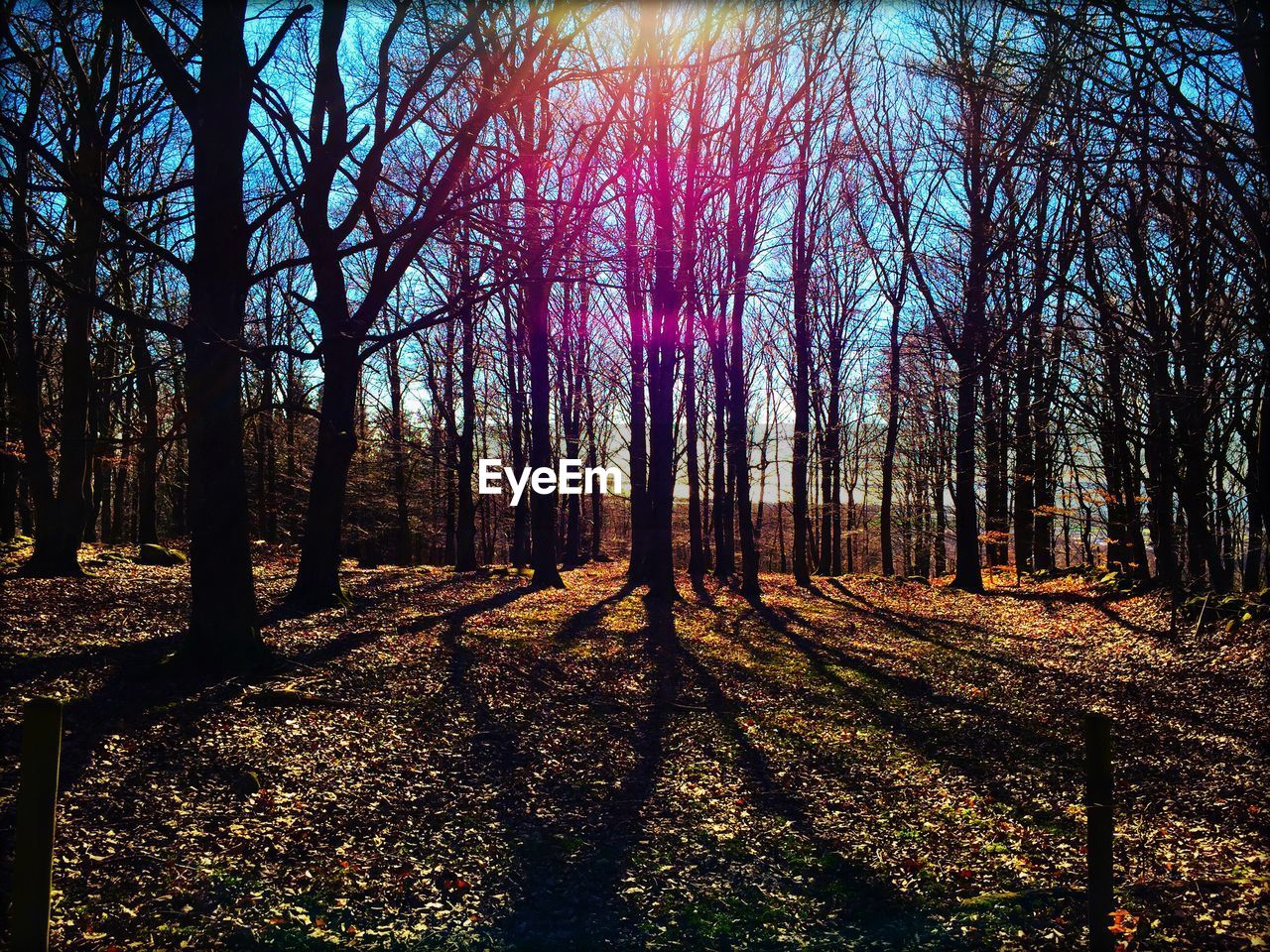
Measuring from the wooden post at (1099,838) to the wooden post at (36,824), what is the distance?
4.24 meters

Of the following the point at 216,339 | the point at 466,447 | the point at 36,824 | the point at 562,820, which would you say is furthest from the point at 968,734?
the point at 466,447

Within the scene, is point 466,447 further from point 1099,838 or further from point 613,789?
point 1099,838

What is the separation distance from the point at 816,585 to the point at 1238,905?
17.8m

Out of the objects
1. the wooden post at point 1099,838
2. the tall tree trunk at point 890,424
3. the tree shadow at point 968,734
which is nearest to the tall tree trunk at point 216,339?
the tree shadow at point 968,734

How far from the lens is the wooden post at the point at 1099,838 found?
142 inches

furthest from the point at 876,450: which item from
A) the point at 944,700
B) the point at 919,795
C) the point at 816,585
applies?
the point at 919,795

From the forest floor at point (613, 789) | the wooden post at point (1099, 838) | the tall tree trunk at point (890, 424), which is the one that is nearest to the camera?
the wooden post at point (1099, 838)

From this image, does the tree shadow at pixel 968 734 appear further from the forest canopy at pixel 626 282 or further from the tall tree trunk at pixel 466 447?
the tall tree trunk at pixel 466 447

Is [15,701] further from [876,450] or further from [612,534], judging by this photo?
[612,534]

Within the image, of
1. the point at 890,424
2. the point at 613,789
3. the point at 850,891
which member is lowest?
the point at 850,891

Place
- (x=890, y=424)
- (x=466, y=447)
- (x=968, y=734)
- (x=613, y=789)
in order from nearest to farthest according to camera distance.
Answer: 1. (x=613, y=789)
2. (x=968, y=734)
3. (x=466, y=447)
4. (x=890, y=424)

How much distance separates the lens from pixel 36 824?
3.13 metres

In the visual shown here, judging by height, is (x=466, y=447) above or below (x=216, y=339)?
above

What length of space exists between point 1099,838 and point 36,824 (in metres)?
4.38
